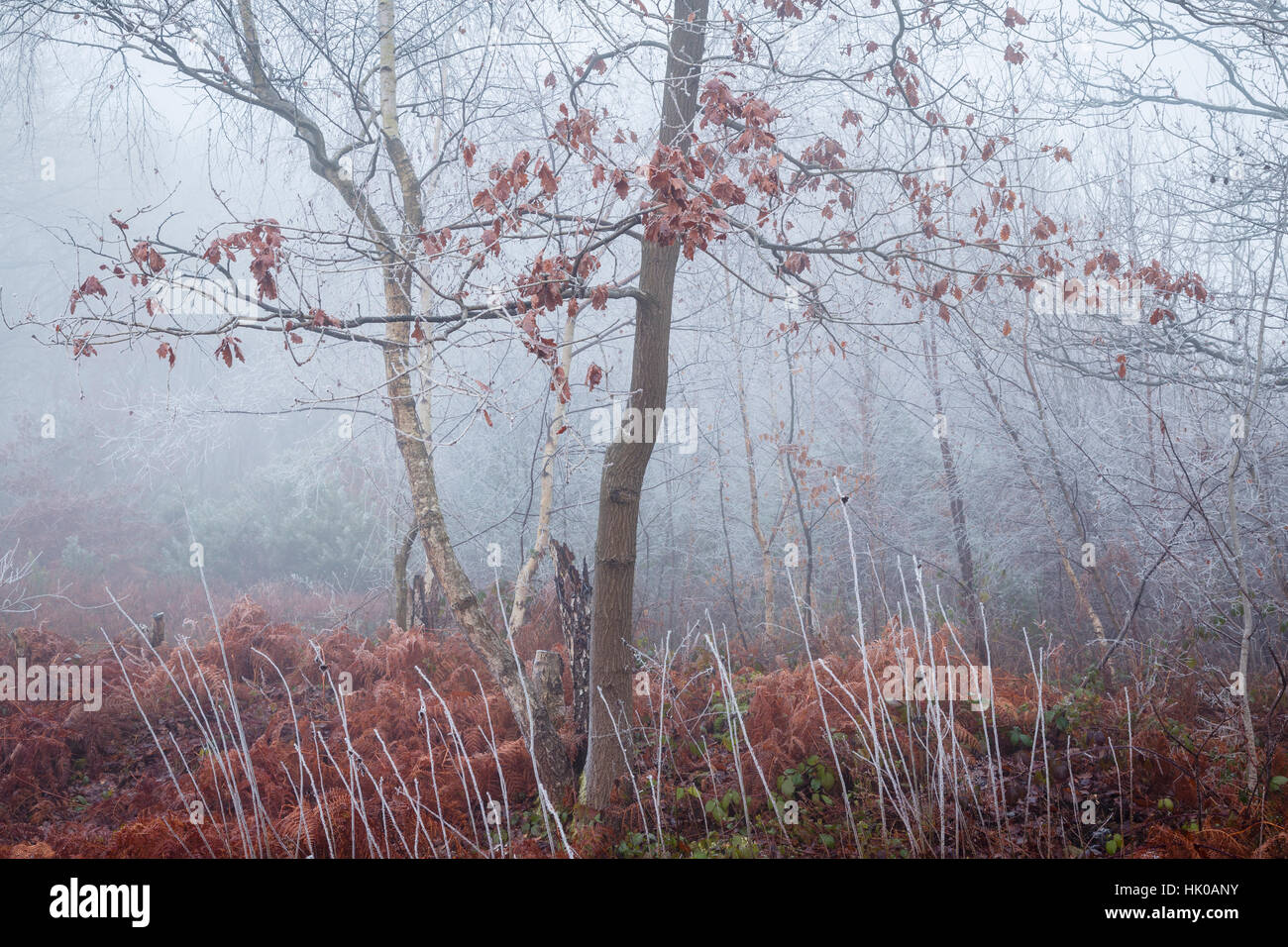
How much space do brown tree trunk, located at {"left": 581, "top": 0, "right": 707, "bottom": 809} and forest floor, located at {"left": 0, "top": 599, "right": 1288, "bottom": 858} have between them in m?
0.16

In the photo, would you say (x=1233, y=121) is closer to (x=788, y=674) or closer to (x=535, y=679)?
(x=788, y=674)

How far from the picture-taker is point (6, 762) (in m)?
5.15

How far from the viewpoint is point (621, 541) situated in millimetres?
3986

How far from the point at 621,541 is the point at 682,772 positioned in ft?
4.84

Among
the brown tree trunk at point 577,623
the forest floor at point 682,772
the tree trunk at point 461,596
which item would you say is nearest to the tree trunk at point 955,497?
the forest floor at point 682,772

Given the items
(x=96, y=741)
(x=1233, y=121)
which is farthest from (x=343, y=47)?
(x=1233, y=121)

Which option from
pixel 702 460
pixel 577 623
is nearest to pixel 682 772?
pixel 577 623

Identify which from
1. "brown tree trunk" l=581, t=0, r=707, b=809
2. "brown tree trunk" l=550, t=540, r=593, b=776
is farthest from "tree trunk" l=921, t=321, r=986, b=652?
"brown tree trunk" l=581, t=0, r=707, b=809

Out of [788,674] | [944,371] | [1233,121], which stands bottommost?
[788,674]

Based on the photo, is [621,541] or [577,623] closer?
[621,541]

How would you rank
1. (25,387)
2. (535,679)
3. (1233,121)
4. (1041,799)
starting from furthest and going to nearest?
(25,387)
(1233,121)
(535,679)
(1041,799)

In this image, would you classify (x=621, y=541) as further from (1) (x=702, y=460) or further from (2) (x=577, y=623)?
(1) (x=702, y=460)
